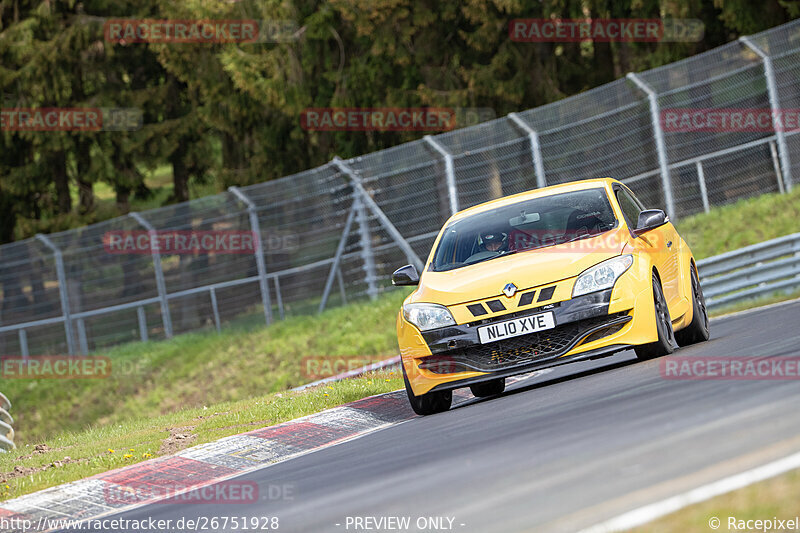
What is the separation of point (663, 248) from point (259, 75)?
19722 millimetres

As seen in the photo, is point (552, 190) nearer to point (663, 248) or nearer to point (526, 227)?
point (526, 227)

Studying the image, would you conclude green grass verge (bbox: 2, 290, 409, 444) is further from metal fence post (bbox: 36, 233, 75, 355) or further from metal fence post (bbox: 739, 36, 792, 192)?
metal fence post (bbox: 739, 36, 792, 192)

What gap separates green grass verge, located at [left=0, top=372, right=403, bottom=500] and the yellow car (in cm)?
178

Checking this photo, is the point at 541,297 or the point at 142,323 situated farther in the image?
the point at 142,323

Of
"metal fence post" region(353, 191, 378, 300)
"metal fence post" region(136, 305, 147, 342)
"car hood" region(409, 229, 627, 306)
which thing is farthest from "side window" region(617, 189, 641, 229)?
"metal fence post" region(136, 305, 147, 342)

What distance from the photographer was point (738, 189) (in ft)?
71.6

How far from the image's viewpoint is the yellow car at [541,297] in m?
9.53

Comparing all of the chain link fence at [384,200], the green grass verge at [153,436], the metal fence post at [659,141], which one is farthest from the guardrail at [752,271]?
the green grass verge at [153,436]

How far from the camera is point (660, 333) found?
9.94m

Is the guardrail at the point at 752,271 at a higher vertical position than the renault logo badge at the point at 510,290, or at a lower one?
lower

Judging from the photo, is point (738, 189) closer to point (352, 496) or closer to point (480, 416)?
point (480, 416)

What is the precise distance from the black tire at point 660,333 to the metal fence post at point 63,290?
16.5 m

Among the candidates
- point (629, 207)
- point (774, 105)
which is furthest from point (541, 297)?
point (774, 105)

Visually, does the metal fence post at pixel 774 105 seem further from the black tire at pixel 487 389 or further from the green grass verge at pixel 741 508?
the green grass verge at pixel 741 508
